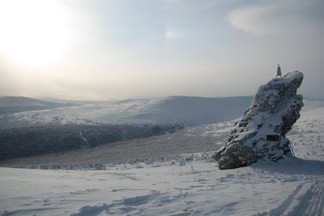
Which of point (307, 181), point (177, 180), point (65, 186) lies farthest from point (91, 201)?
point (307, 181)

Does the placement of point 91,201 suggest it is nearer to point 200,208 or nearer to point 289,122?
point 200,208

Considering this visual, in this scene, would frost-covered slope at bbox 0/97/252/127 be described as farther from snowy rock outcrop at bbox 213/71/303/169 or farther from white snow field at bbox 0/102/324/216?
white snow field at bbox 0/102/324/216

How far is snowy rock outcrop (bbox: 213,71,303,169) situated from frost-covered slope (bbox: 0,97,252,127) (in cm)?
5912

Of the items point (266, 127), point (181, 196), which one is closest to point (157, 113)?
point (266, 127)

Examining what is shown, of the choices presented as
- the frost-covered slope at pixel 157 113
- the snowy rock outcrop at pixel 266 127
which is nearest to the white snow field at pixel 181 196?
the snowy rock outcrop at pixel 266 127

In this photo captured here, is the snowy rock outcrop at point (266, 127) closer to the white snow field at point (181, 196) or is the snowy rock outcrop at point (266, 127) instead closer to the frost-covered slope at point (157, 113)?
the white snow field at point (181, 196)

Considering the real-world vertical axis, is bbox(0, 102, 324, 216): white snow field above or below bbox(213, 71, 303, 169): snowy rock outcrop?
below

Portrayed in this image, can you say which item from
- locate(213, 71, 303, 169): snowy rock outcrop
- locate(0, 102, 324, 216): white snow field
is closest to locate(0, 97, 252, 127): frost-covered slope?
locate(213, 71, 303, 169): snowy rock outcrop

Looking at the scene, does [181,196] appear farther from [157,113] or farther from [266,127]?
[157,113]

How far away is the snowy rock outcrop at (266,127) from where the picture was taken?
59.6 feet

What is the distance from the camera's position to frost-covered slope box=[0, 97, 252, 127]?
278ft

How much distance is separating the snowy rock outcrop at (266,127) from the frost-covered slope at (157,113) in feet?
194

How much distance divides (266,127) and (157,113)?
78.1 metres

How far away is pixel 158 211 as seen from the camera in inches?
349
